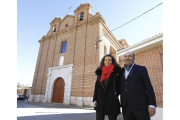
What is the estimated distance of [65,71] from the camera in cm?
1156

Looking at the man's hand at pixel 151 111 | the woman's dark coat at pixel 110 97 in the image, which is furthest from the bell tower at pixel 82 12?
the man's hand at pixel 151 111

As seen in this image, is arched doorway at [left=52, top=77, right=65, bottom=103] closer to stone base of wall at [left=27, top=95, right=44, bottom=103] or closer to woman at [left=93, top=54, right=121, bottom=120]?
stone base of wall at [left=27, top=95, right=44, bottom=103]

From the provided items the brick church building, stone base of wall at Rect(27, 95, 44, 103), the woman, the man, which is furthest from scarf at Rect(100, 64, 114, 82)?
stone base of wall at Rect(27, 95, 44, 103)

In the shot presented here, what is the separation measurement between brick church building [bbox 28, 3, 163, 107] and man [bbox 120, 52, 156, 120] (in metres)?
4.10

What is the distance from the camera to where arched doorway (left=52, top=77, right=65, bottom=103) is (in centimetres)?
1115

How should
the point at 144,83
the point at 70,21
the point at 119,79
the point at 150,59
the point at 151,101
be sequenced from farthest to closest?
1. the point at 70,21
2. the point at 150,59
3. the point at 119,79
4. the point at 144,83
5. the point at 151,101

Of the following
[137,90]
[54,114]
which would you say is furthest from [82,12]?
[137,90]

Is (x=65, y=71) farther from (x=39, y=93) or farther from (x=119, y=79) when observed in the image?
(x=119, y=79)

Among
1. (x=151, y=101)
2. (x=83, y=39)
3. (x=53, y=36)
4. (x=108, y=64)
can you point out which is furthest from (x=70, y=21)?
(x=151, y=101)

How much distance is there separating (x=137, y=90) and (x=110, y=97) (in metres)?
0.50

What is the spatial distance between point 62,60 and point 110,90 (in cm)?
1119

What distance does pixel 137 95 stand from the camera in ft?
5.82

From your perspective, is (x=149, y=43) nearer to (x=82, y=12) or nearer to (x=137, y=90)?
(x=137, y=90)

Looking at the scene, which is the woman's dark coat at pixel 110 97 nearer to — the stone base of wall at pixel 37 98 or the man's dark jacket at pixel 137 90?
the man's dark jacket at pixel 137 90
